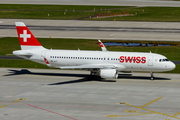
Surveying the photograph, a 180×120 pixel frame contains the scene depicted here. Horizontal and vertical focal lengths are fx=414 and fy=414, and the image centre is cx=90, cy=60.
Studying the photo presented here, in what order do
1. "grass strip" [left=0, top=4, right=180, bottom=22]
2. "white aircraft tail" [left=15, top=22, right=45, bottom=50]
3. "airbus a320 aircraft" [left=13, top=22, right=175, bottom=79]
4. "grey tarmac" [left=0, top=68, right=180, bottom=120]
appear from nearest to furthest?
"grey tarmac" [left=0, top=68, right=180, bottom=120] → "airbus a320 aircraft" [left=13, top=22, right=175, bottom=79] → "white aircraft tail" [left=15, top=22, right=45, bottom=50] → "grass strip" [left=0, top=4, right=180, bottom=22]

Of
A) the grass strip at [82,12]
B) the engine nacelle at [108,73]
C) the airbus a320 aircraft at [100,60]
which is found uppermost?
the grass strip at [82,12]

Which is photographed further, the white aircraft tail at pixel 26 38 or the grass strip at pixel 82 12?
the grass strip at pixel 82 12

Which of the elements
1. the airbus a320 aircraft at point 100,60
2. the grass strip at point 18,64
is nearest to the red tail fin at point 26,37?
the airbus a320 aircraft at point 100,60

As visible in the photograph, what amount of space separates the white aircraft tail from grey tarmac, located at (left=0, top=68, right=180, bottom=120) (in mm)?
4610

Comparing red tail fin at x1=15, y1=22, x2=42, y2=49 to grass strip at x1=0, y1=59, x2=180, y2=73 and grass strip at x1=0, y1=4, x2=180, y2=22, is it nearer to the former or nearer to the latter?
grass strip at x1=0, y1=59, x2=180, y2=73

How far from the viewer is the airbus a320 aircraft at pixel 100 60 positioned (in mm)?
58594

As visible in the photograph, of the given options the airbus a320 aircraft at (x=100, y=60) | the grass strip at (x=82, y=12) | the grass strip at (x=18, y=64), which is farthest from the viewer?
the grass strip at (x=82, y=12)

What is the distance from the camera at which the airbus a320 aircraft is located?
58594 millimetres

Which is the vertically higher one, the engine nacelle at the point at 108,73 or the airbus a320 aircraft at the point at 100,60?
the airbus a320 aircraft at the point at 100,60

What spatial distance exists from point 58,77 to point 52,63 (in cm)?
256

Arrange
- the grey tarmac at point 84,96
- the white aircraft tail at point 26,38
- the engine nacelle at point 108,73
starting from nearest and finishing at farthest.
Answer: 1. the grey tarmac at point 84,96
2. the engine nacelle at point 108,73
3. the white aircraft tail at point 26,38

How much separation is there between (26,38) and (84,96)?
17.4 m

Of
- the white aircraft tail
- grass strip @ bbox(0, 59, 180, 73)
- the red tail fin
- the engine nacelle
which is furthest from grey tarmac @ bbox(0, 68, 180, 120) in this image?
the red tail fin

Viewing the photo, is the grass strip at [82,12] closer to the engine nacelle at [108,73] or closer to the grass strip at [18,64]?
the grass strip at [18,64]
